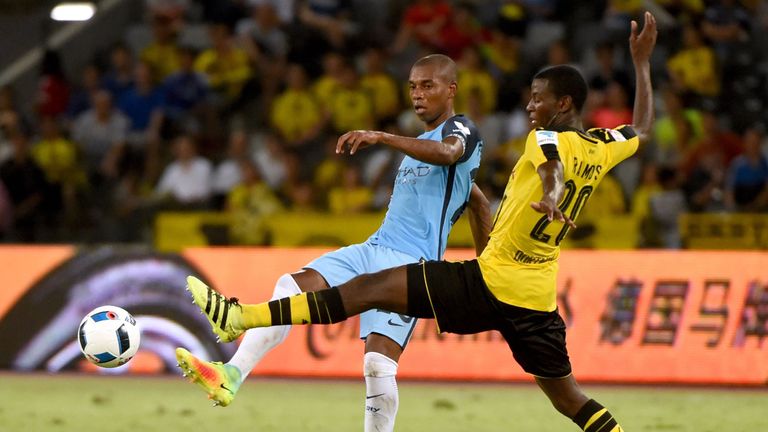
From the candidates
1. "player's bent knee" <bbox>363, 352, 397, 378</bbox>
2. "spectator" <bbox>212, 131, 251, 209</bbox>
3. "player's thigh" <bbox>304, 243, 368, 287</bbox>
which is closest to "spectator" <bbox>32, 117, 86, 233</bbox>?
"spectator" <bbox>212, 131, 251, 209</bbox>

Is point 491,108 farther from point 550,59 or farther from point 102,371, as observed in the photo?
point 102,371

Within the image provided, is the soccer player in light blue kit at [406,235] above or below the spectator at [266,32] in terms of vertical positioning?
below

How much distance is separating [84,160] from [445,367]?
7.43 m

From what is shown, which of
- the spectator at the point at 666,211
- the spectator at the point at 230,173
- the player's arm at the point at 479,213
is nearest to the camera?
the player's arm at the point at 479,213

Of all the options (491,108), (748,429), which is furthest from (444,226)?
(491,108)

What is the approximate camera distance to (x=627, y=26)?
56.2ft

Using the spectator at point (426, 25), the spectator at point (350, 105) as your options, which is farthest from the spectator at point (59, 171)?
the spectator at point (426, 25)

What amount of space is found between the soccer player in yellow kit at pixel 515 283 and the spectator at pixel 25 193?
34.4ft

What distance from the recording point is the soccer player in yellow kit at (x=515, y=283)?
6621 mm

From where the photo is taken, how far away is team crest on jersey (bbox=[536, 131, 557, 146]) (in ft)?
21.3

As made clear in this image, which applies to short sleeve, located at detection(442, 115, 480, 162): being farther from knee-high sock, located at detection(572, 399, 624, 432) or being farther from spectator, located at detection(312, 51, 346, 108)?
spectator, located at detection(312, 51, 346, 108)

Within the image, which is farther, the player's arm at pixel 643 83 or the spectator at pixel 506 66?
the spectator at pixel 506 66

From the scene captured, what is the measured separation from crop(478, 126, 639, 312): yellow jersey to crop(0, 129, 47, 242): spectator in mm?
11050

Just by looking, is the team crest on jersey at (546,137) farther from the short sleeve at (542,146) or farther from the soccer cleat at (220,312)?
the soccer cleat at (220,312)
